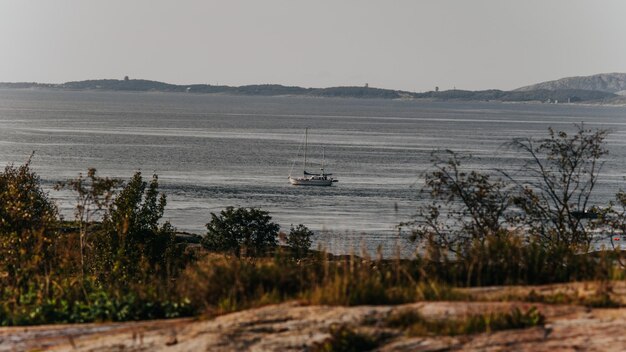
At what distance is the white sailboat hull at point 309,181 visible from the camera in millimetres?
120062

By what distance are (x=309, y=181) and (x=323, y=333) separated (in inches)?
4390

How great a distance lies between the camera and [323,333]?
34.3 ft

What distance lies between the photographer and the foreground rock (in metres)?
10.0

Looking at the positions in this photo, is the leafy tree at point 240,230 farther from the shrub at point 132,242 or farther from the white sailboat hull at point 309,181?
the white sailboat hull at point 309,181

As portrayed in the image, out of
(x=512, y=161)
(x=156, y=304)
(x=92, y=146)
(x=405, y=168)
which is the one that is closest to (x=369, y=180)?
(x=405, y=168)

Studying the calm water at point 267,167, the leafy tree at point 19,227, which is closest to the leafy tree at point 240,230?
the calm water at point 267,167

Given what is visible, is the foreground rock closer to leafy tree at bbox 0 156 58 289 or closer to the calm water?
leafy tree at bbox 0 156 58 289

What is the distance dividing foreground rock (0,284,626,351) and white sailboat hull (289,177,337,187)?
107941 millimetres

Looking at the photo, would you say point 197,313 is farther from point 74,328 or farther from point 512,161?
point 512,161

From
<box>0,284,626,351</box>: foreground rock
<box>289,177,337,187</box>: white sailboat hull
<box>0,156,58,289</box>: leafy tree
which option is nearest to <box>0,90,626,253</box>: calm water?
<box>289,177,337,187</box>: white sailboat hull

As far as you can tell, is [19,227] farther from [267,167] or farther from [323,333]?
[267,167]

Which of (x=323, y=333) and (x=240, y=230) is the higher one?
(x=323, y=333)

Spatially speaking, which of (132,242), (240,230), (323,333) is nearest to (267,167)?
(240,230)

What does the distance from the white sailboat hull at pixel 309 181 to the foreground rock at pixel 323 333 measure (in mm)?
107941
